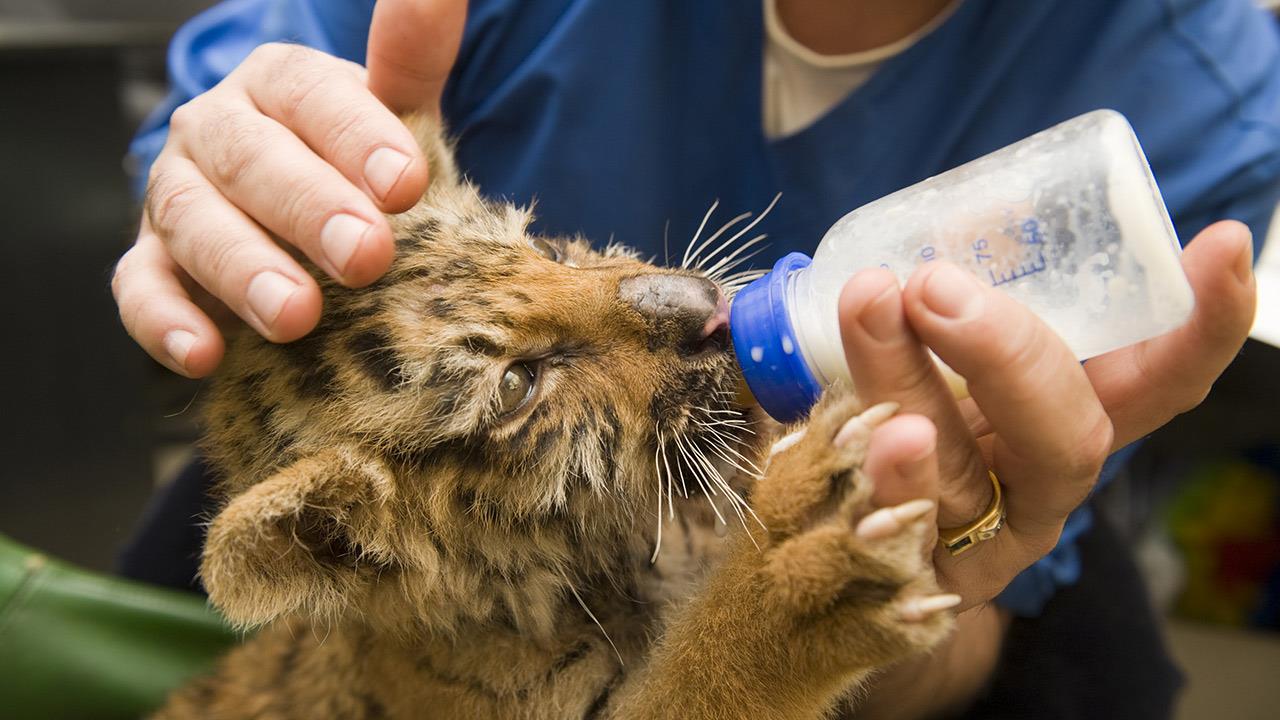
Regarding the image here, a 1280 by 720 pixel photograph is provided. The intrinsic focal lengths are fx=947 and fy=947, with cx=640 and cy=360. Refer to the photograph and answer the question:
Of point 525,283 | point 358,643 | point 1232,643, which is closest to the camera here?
point 525,283

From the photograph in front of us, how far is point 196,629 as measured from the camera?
5.90ft

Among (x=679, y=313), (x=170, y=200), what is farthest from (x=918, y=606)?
(x=170, y=200)

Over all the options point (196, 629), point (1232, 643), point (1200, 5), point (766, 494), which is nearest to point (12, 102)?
point (196, 629)

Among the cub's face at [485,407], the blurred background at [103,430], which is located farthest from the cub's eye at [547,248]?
the blurred background at [103,430]

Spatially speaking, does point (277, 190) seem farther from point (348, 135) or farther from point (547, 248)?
point (547, 248)

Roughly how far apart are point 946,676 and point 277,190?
4.32 feet

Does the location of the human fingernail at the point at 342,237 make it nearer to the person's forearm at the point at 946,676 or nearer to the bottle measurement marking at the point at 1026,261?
the bottle measurement marking at the point at 1026,261

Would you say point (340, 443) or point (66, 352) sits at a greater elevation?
point (340, 443)

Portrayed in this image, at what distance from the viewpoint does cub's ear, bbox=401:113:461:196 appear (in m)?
1.37

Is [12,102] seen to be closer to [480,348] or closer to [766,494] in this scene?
[480,348]

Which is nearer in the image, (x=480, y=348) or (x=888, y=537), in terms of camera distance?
(x=888, y=537)

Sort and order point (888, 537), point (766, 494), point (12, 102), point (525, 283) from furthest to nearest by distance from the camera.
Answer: point (12, 102)
point (525, 283)
point (766, 494)
point (888, 537)

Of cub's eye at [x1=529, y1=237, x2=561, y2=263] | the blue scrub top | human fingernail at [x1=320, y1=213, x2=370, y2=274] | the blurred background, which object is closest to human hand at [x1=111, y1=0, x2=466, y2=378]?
human fingernail at [x1=320, y1=213, x2=370, y2=274]

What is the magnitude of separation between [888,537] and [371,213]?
2.11 feet
